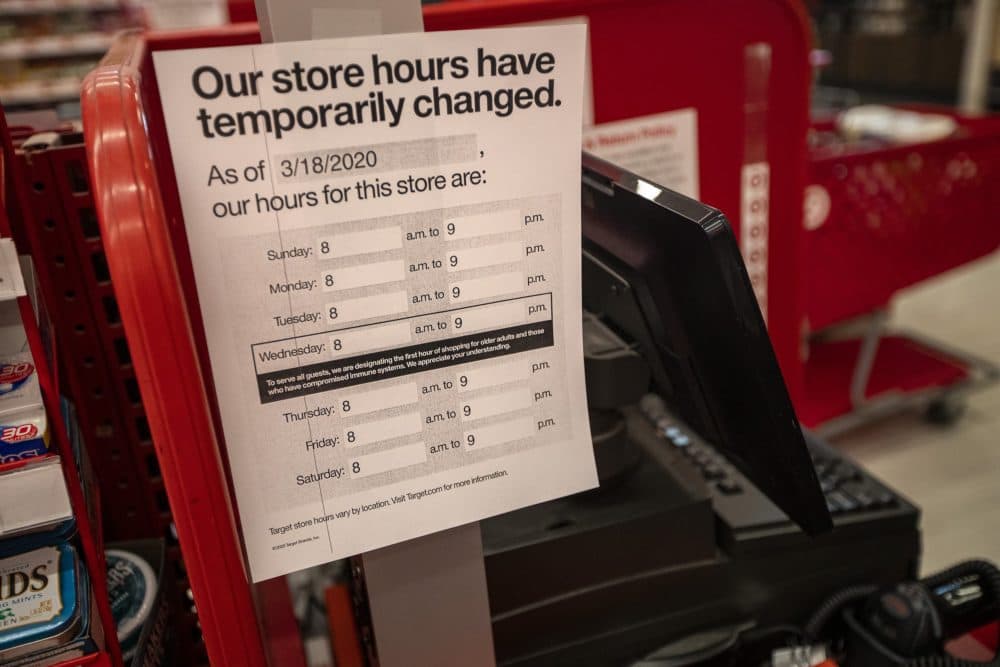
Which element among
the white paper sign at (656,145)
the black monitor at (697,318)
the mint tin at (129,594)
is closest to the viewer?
the black monitor at (697,318)

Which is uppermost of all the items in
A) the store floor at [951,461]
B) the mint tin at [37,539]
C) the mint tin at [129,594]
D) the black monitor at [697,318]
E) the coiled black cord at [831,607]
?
the black monitor at [697,318]

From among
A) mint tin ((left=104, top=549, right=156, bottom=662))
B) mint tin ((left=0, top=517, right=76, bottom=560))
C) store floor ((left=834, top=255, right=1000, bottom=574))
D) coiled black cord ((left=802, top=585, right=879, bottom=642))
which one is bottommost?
store floor ((left=834, top=255, right=1000, bottom=574))

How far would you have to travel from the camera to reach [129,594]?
747 mm

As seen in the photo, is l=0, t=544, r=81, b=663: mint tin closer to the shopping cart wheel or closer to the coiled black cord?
the coiled black cord

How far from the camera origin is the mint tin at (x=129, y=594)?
0.71m

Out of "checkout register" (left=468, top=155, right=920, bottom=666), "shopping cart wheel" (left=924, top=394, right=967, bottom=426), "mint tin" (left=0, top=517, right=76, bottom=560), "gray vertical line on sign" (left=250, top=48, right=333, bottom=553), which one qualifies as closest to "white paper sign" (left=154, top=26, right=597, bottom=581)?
"gray vertical line on sign" (left=250, top=48, right=333, bottom=553)

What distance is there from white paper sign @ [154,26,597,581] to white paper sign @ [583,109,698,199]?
0.52m

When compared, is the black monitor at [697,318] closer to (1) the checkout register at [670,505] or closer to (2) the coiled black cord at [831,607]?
(1) the checkout register at [670,505]

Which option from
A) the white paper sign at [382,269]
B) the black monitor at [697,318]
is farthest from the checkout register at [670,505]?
the white paper sign at [382,269]

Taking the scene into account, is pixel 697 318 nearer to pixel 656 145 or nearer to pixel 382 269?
pixel 382 269

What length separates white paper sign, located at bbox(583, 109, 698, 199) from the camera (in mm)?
1054

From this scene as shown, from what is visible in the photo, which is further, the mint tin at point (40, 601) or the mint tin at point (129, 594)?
the mint tin at point (129, 594)

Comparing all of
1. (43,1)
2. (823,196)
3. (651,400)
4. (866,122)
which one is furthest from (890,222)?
(43,1)

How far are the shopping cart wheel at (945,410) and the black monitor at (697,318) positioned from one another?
210 cm
